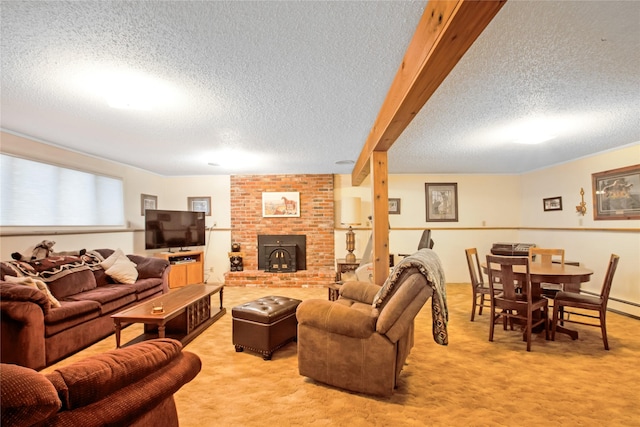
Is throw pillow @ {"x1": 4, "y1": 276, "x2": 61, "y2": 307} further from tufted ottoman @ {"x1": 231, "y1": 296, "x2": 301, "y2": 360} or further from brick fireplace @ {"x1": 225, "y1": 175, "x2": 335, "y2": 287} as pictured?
brick fireplace @ {"x1": 225, "y1": 175, "x2": 335, "y2": 287}

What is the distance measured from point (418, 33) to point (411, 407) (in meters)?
2.32

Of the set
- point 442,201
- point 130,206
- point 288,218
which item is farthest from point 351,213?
point 130,206

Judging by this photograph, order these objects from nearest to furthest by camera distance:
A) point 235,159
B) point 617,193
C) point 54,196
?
point 54,196
point 617,193
point 235,159

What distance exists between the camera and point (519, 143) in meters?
4.16

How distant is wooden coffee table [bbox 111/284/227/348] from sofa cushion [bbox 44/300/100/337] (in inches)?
12.2

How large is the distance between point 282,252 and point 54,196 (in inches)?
148

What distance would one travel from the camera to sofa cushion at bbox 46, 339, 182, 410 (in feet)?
3.20

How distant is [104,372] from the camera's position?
3.46 feet

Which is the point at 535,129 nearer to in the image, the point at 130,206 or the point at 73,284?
the point at 73,284

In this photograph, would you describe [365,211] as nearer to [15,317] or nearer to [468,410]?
[468,410]

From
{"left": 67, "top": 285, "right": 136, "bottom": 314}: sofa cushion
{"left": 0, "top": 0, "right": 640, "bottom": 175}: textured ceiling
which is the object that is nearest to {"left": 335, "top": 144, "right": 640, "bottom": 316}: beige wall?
{"left": 0, "top": 0, "right": 640, "bottom": 175}: textured ceiling

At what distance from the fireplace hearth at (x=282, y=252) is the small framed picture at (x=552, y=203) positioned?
463cm

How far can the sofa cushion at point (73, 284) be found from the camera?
3384 mm

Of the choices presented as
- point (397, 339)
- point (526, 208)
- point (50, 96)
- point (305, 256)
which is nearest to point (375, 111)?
point (397, 339)
